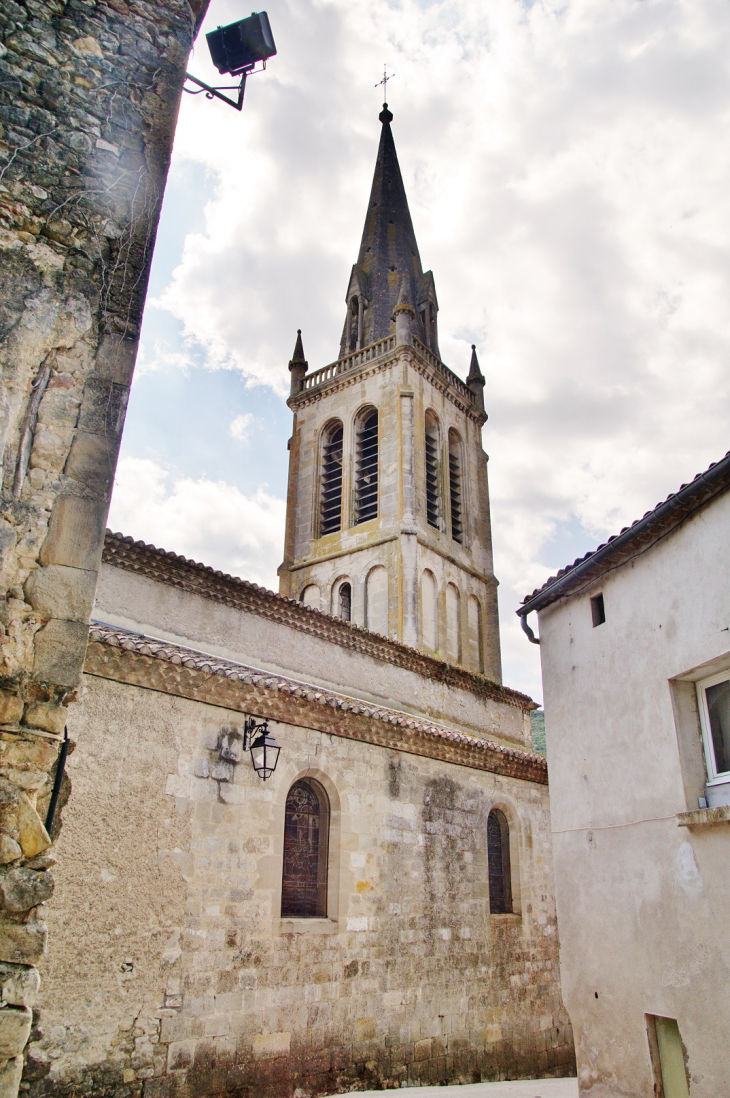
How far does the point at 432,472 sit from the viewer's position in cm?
2725

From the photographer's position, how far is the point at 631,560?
7.98 meters

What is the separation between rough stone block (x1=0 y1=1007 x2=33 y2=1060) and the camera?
9.96 ft

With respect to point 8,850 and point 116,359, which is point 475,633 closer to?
point 116,359

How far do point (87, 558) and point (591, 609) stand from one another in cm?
620

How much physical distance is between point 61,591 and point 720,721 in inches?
223

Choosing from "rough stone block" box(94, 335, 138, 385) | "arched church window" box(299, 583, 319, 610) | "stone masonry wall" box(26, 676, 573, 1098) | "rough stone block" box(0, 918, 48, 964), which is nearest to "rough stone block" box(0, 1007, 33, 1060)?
"rough stone block" box(0, 918, 48, 964)

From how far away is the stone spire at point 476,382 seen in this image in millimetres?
30223

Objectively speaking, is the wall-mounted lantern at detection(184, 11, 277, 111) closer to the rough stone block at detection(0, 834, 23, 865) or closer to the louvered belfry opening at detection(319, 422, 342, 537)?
the rough stone block at detection(0, 834, 23, 865)

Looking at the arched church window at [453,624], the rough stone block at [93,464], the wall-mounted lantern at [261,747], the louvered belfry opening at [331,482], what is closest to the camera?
the rough stone block at [93,464]

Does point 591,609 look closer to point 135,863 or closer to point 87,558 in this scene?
point 135,863

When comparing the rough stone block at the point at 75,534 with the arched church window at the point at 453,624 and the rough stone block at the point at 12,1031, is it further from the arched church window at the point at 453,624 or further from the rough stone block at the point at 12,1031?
the arched church window at the point at 453,624

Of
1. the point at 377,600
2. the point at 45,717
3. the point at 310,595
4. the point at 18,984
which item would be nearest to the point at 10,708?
the point at 45,717

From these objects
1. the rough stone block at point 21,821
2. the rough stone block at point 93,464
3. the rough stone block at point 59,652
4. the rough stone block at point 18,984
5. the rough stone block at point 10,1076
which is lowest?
the rough stone block at point 10,1076

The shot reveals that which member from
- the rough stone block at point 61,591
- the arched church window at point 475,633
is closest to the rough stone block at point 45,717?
the rough stone block at point 61,591
